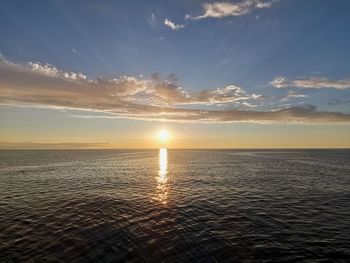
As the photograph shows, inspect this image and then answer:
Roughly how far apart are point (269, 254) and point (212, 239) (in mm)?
4690

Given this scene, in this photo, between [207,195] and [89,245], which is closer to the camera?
[89,245]

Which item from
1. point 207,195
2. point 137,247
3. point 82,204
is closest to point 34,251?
point 137,247

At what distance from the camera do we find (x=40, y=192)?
140 feet

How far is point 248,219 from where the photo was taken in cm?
2761

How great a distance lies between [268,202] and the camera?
35875 mm

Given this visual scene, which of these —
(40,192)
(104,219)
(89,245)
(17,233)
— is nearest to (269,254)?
(89,245)

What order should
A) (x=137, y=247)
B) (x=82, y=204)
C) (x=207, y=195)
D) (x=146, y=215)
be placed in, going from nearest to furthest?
(x=137, y=247), (x=146, y=215), (x=82, y=204), (x=207, y=195)

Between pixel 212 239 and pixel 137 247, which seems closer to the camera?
pixel 137 247

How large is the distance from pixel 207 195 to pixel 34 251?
86.7 ft

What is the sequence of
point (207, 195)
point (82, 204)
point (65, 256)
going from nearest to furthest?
point (65, 256) < point (82, 204) < point (207, 195)

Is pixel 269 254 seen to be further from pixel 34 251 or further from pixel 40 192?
pixel 40 192

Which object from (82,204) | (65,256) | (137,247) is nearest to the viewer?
(65,256)

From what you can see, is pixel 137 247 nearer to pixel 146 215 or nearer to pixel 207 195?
pixel 146 215

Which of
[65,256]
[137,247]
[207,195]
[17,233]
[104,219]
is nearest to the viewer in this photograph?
[65,256]
